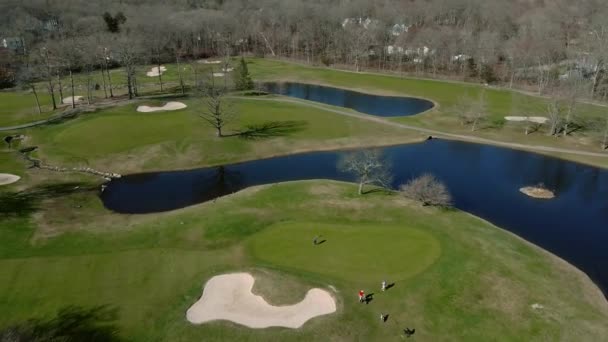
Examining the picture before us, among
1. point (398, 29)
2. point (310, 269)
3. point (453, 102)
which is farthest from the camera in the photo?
point (398, 29)

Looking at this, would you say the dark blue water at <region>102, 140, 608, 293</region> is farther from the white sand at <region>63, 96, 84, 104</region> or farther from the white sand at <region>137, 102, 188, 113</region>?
the white sand at <region>63, 96, 84, 104</region>

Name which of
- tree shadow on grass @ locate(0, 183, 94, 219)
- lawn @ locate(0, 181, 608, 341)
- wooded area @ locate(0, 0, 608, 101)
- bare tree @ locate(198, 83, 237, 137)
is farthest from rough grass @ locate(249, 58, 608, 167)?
tree shadow on grass @ locate(0, 183, 94, 219)

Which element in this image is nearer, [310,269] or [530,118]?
[310,269]

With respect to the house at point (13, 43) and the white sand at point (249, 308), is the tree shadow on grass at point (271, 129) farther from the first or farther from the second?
the house at point (13, 43)

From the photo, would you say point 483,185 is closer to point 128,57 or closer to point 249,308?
point 249,308

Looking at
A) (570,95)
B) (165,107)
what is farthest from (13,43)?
(570,95)

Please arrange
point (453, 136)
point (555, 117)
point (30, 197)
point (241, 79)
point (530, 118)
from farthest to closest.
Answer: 1. point (241, 79)
2. point (530, 118)
3. point (453, 136)
4. point (555, 117)
5. point (30, 197)

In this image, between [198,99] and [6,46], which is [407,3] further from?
[6,46]
